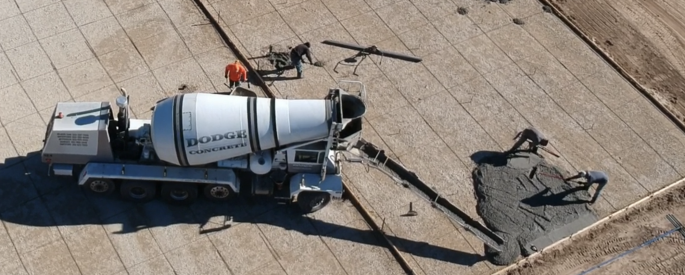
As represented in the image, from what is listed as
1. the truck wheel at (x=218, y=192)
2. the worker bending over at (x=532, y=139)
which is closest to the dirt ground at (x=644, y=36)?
the worker bending over at (x=532, y=139)

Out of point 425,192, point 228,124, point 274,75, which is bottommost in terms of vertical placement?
point 274,75

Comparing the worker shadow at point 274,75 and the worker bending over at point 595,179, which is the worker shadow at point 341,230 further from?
the worker shadow at point 274,75

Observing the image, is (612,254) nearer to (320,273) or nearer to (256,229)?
(320,273)

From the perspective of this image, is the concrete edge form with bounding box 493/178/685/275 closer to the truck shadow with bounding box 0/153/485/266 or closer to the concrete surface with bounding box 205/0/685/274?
the concrete surface with bounding box 205/0/685/274

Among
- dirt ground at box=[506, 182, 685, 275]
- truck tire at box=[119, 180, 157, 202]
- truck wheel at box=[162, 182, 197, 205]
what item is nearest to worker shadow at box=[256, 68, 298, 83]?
truck wheel at box=[162, 182, 197, 205]

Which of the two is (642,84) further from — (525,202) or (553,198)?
(525,202)

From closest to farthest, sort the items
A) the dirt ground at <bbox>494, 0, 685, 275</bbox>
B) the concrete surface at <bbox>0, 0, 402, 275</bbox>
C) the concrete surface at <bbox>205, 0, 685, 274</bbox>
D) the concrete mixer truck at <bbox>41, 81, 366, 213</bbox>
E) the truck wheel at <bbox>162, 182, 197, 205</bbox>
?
1. the concrete mixer truck at <bbox>41, 81, 366, 213</bbox>
2. the concrete surface at <bbox>0, 0, 402, 275</bbox>
3. the truck wheel at <bbox>162, 182, 197, 205</bbox>
4. the dirt ground at <bbox>494, 0, 685, 275</bbox>
5. the concrete surface at <bbox>205, 0, 685, 274</bbox>

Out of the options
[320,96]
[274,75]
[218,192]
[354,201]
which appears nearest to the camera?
[218,192]

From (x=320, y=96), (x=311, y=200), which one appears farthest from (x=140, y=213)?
(x=320, y=96)
